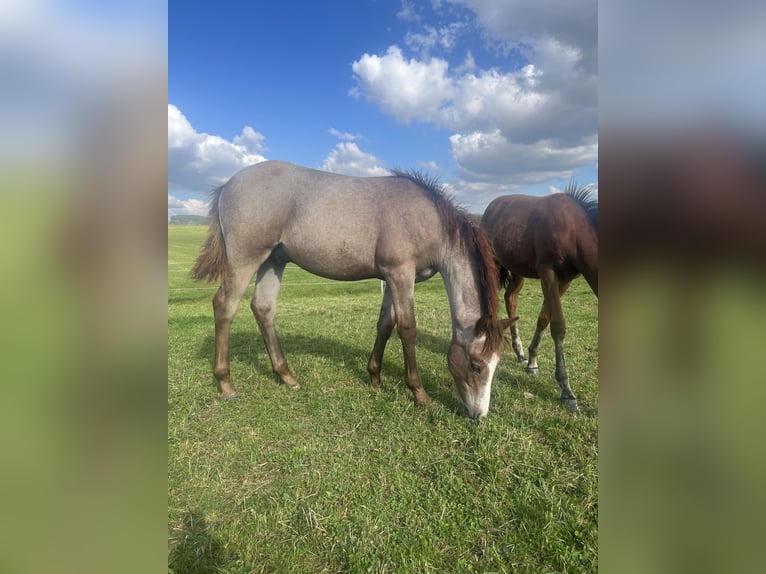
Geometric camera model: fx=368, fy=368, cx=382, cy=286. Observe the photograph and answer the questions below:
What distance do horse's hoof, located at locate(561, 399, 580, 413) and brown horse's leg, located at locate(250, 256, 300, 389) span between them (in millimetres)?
2766

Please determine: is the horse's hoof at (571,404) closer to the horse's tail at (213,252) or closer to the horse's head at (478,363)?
the horse's head at (478,363)

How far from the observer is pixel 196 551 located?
174 centimetres

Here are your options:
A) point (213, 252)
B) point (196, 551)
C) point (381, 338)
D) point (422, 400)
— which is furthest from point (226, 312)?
point (196, 551)

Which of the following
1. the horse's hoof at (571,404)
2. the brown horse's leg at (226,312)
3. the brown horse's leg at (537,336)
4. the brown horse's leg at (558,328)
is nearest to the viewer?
the horse's hoof at (571,404)

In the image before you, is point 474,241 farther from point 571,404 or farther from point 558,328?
point 571,404

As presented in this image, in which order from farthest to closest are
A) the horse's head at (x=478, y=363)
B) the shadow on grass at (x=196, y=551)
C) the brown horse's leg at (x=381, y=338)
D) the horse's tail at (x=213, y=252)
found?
the brown horse's leg at (x=381, y=338) < the horse's tail at (x=213, y=252) < the horse's head at (x=478, y=363) < the shadow on grass at (x=196, y=551)

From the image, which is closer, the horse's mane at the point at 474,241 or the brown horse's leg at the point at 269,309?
the horse's mane at the point at 474,241

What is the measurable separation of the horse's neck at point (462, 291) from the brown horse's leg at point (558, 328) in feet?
2.96

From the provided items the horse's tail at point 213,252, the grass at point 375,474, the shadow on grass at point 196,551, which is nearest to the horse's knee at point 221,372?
the grass at point 375,474

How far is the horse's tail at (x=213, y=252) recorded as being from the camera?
383 cm

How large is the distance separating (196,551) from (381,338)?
2637mm
